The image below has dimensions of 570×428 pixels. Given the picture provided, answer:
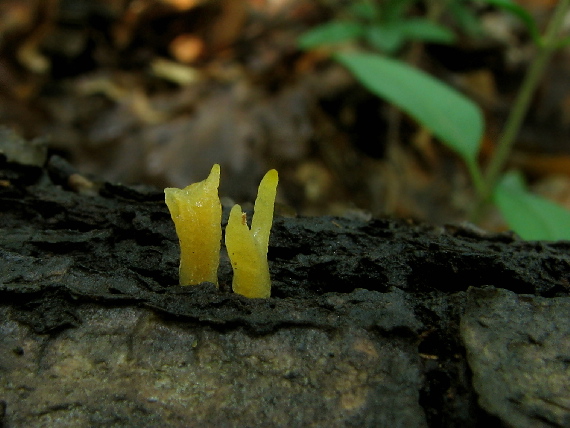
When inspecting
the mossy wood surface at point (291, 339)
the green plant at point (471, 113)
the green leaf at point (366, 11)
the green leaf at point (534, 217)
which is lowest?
the mossy wood surface at point (291, 339)

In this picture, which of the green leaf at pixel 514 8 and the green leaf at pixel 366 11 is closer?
the green leaf at pixel 514 8

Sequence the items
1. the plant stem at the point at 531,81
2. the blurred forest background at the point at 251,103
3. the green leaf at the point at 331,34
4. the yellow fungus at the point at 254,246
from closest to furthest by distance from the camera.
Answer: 1. the yellow fungus at the point at 254,246
2. the plant stem at the point at 531,81
3. the green leaf at the point at 331,34
4. the blurred forest background at the point at 251,103

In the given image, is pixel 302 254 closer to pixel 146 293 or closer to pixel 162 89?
pixel 146 293

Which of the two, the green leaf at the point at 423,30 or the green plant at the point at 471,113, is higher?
the green leaf at the point at 423,30

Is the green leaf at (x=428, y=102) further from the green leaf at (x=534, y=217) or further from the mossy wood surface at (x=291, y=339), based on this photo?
the mossy wood surface at (x=291, y=339)

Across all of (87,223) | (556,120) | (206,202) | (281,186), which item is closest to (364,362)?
(206,202)

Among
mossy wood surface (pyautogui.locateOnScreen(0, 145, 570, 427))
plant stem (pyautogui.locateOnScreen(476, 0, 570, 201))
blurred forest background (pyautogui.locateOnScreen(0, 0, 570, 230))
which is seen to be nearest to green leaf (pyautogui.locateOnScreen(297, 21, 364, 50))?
blurred forest background (pyautogui.locateOnScreen(0, 0, 570, 230))

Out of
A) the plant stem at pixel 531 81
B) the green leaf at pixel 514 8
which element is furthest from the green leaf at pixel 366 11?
the green leaf at pixel 514 8

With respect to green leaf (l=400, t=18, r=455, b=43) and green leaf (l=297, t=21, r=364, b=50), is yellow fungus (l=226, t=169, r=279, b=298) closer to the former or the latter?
green leaf (l=297, t=21, r=364, b=50)
